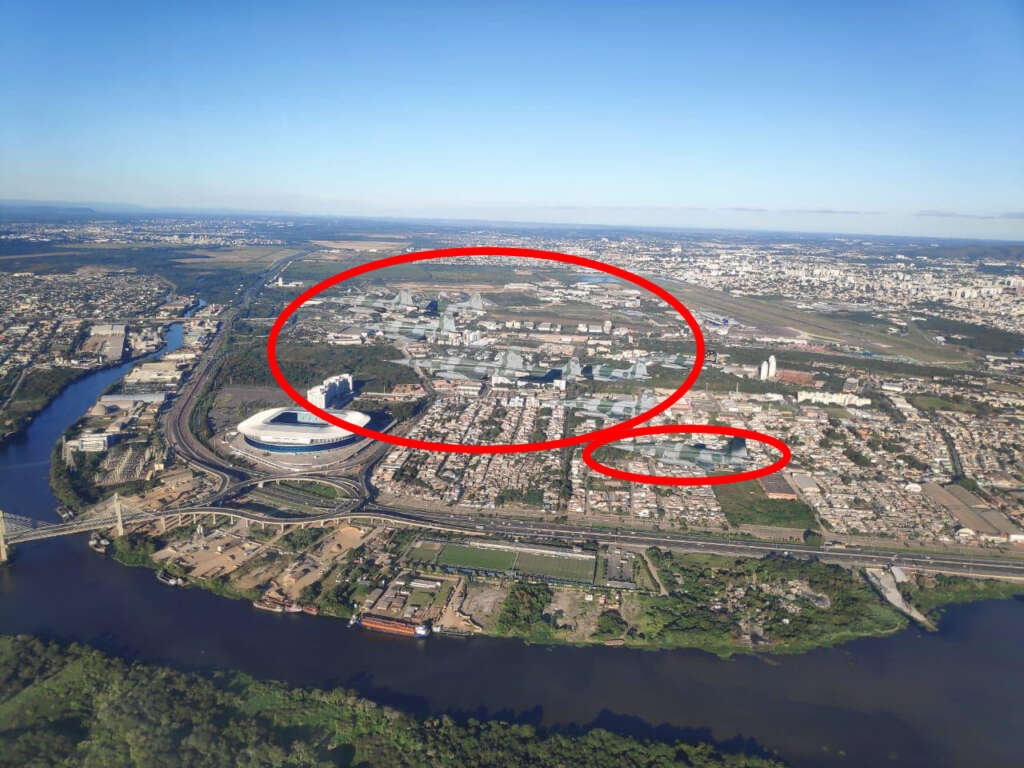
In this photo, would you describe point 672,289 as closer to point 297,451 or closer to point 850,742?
point 297,451

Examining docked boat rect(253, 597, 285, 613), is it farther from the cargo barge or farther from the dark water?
the cargo barge

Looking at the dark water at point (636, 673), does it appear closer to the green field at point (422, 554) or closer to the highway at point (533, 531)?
the highway at point (533, 531)

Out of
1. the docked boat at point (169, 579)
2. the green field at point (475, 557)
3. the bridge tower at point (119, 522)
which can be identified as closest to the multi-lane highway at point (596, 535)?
the green field at point (475, 557)

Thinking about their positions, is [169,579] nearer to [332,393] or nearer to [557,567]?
[557,567]

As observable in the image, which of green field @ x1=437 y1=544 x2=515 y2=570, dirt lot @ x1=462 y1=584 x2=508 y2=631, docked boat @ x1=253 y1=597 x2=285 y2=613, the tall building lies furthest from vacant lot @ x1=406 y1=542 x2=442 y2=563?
the tall building

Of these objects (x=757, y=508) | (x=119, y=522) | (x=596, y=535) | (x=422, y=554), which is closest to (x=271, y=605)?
(x=422, y=554)

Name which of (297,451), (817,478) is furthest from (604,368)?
(297,451)
